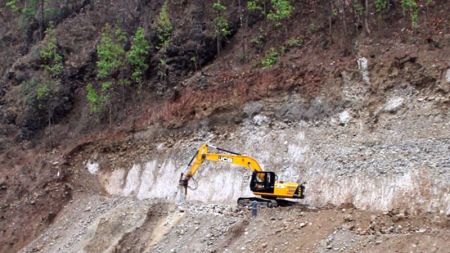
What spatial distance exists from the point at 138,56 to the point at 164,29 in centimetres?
182

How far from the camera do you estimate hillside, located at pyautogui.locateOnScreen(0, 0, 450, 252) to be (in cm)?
1869

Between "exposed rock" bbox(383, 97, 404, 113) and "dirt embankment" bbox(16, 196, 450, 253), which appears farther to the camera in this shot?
"exposed rock" bbox(383, 97, 404, 113)

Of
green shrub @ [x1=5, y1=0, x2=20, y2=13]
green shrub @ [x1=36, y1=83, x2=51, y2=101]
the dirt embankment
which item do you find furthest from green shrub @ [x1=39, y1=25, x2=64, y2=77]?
the dirt embankment

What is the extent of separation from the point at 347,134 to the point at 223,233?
5271 mm

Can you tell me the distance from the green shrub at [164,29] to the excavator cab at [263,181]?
11946 millimetres

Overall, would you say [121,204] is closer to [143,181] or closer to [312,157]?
[143,181]

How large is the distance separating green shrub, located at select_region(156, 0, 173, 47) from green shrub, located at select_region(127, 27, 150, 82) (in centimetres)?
75

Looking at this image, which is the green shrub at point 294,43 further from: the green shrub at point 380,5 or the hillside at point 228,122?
the green shrub at point 380,5

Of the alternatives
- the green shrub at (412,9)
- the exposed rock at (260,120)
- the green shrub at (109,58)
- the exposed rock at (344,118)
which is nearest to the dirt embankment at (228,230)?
the exposed rock at (344,118)

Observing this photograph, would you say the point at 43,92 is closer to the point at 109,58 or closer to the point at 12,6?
the point at 109,58

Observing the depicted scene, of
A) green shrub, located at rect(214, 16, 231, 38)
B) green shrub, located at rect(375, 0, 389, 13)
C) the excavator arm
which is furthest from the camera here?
green shrub, located at rect(214, 16, 231, 38)

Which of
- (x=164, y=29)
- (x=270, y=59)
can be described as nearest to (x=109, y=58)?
(x=164, y=29)

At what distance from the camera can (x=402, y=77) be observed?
21375 millimetres

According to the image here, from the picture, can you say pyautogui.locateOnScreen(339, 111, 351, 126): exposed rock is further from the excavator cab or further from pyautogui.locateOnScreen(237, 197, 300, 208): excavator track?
pyautogui.locateOnScreen(237, 197, 300, 208): excavator track
